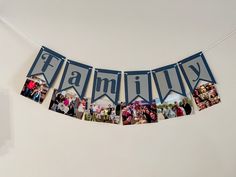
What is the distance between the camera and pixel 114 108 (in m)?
1.56

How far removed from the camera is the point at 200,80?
5.02 feet

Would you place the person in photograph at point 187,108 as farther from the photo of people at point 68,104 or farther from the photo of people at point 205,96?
the photo of people at point 68,104

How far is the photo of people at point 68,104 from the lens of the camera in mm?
1517

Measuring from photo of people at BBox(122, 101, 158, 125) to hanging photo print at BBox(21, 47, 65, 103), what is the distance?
49 centimetres

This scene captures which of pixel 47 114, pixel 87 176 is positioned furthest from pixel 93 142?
pixel 47 114

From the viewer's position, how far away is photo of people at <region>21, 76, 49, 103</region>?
150cm

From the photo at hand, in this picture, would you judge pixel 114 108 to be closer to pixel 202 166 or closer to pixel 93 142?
pixel 93 142

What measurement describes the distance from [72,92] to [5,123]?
16.6 inches
